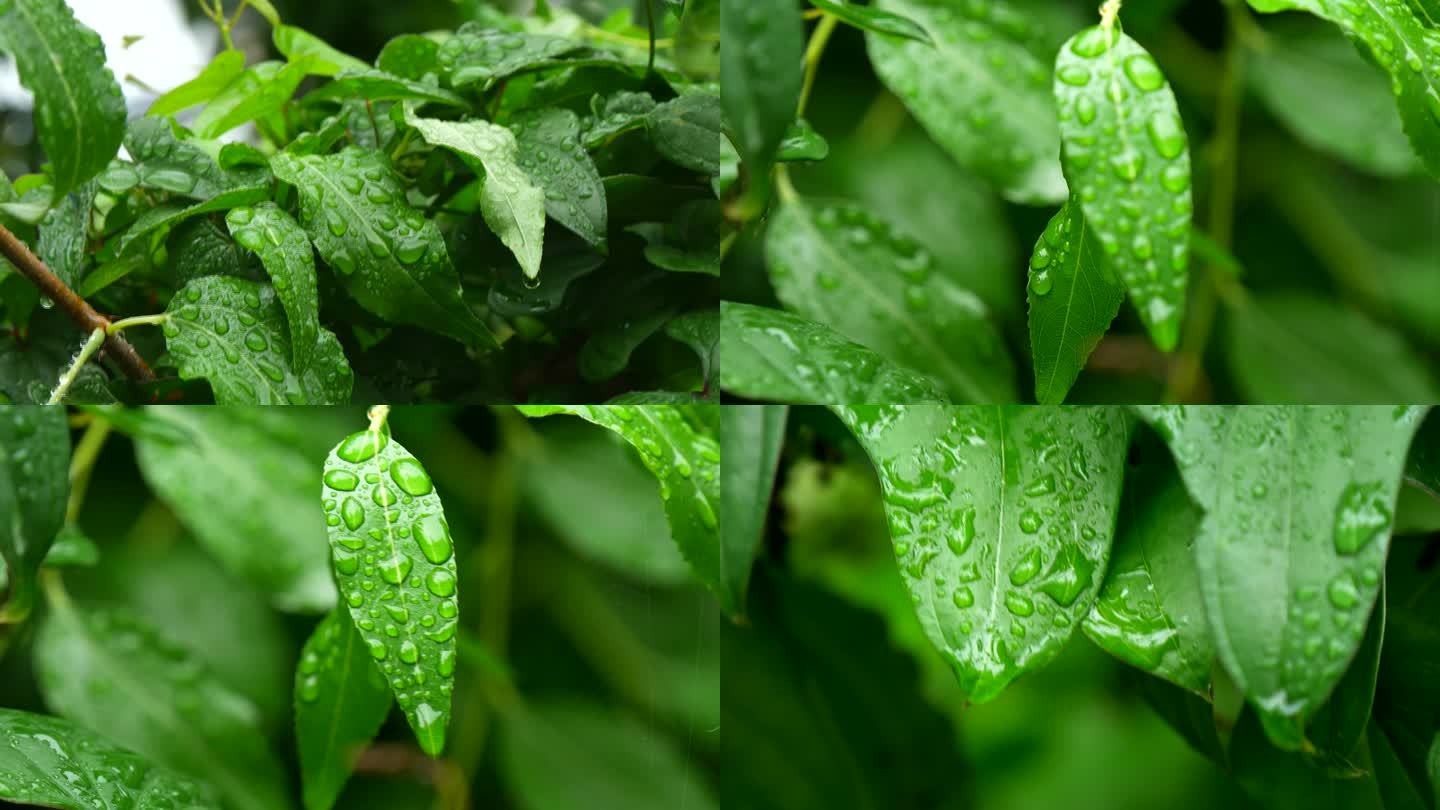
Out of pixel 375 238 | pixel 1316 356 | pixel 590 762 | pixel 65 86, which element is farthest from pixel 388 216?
pixel 1316 356

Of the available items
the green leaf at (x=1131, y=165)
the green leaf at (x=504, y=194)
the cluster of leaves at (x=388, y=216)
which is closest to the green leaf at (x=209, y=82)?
the cluster of leaves at (x=388, y=216)

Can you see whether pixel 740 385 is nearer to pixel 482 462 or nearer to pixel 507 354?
pixel 507 354

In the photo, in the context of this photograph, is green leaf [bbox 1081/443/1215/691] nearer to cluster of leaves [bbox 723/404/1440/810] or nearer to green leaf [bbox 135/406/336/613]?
cluster of leaves [bbox 723/404/1440/810]

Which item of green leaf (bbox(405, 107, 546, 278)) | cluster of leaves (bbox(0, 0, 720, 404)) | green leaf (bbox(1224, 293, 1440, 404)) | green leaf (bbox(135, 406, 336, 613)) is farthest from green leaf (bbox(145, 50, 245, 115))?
green leaf (bbox(1224, 293, 1440, 404))

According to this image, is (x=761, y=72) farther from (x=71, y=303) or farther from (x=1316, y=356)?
(x=1316, y=356)

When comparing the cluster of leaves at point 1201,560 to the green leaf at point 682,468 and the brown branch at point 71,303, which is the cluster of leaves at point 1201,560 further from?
the brown branch at point 71,303
